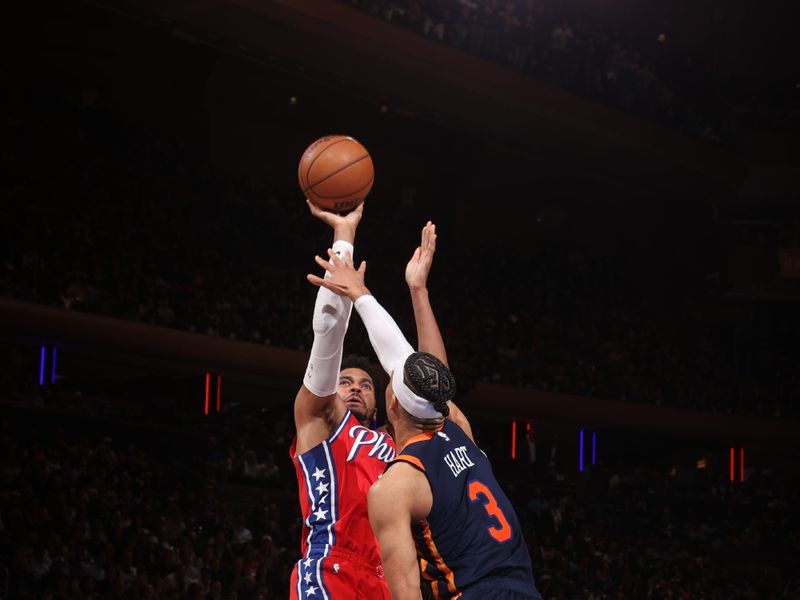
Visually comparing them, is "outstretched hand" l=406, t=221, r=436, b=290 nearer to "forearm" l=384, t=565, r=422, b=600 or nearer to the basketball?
the basketball

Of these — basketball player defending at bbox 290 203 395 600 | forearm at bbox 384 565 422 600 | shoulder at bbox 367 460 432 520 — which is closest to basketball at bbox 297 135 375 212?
basketball player defending at bbox 290 203 395 600

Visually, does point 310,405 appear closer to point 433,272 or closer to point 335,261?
point 335,261

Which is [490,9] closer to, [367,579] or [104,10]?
[104,10]

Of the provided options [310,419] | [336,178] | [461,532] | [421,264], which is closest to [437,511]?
[461,532]

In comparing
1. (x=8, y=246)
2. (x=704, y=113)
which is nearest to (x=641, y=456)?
(x=704, y=113)

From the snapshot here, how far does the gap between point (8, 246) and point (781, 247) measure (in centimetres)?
1705

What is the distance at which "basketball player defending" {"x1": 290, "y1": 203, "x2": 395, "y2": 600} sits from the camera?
4.95m

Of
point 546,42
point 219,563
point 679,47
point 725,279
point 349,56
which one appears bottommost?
point 219,563

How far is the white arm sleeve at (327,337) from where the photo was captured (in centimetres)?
477

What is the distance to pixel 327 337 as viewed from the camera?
188 inches

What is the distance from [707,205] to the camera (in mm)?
26453

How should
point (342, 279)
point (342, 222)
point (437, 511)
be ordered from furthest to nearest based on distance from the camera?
point (342, 222) → point (342, 279) → point (437, 511)

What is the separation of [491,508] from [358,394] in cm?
132

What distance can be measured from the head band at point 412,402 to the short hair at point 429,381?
1 cm
